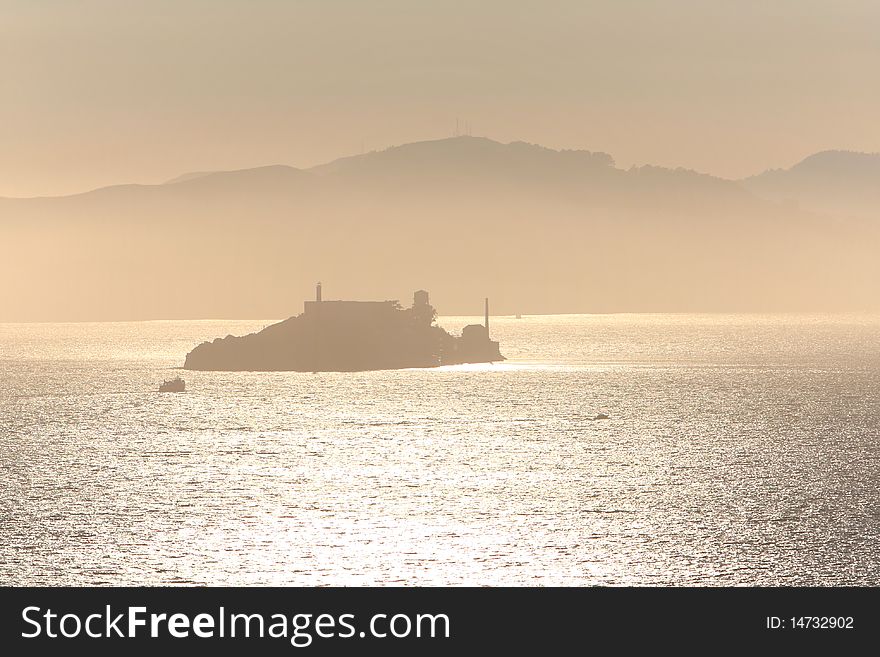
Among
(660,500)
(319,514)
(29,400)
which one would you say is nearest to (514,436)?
(660,500)

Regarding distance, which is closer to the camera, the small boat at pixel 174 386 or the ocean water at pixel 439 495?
the ocean water at pixel 439 495

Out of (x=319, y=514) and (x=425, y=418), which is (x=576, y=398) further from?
(x=319, y=514)

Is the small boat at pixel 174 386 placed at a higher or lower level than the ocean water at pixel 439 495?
higher

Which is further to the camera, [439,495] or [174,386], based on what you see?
[174,386]

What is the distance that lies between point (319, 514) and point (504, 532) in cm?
1439

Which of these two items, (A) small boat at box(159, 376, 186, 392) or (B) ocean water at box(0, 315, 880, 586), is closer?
(B) ocean water at box(0, 315, 880, 586)

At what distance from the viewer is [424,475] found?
99.9 meters

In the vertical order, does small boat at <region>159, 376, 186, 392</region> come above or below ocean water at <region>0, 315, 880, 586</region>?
above

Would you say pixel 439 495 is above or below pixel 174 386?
below

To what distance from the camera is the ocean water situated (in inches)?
2514

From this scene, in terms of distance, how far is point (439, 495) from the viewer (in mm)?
89750

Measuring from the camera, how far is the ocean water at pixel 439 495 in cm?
6384
